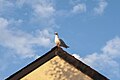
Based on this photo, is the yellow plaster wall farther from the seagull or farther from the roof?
the seagull

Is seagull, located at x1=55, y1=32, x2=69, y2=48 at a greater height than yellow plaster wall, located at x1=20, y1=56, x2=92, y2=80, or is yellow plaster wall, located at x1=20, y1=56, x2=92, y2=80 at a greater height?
seagull, located at x1=55, y1=32, x2=69, y2=48

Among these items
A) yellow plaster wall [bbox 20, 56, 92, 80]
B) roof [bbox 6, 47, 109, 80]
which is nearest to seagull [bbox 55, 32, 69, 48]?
roof [bbox 6, 47, 109, 80]

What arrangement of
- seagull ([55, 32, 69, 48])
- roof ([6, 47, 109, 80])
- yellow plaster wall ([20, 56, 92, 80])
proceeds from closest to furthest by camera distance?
1. yellow plaster wall ([20, 56, 92, 80])
2. roof ([6, 47, 109, 80])
3. seagull ([55, 32, 69, 48])

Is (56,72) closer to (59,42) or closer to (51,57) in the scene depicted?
(51,57)

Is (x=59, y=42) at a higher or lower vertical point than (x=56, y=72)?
higher

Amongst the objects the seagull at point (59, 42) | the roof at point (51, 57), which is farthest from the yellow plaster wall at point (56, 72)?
the seagull at point (59, 42)

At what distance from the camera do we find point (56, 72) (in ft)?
78.3

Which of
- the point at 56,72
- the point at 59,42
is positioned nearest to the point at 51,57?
the point at 56,72

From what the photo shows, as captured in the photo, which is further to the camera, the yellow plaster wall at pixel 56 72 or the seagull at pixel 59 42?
the seagull at pixel 59 42

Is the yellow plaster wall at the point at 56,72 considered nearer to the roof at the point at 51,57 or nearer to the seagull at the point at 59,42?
the roof at the point at 51,57

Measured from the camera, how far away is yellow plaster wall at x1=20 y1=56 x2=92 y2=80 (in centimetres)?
2367

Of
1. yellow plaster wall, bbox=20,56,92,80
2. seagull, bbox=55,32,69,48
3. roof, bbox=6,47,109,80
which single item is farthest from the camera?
seagull, bbox=55,32,69,48

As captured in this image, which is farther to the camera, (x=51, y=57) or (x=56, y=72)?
(x=51, y=57)

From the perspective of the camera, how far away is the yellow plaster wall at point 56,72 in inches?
932
